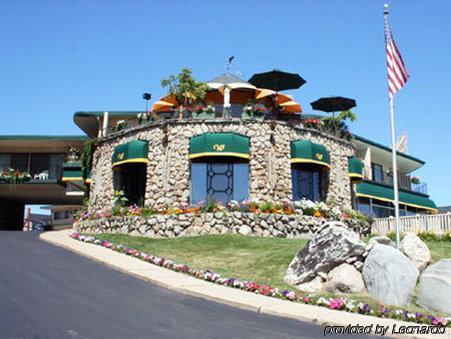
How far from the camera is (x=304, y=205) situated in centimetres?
2698

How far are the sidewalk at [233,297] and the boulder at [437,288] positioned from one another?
1972 mm

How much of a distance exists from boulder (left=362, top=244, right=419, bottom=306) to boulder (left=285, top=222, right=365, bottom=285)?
0.62m

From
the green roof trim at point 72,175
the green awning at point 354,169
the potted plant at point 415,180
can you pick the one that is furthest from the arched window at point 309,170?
the potted plant at point 415,180

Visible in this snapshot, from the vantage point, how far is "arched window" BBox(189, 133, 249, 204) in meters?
27.4

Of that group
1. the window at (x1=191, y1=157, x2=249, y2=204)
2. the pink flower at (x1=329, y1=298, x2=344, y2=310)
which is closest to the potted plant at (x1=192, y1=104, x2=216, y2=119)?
the window at (x1=191, y1=157, x2=249, y2=204)

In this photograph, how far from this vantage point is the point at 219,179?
28.4 m

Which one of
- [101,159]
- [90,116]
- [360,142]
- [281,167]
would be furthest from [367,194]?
[90,116]

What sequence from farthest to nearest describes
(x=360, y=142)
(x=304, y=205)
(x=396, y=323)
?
(x=360, y=142), (x=304, y=205), (x=396, y=323)

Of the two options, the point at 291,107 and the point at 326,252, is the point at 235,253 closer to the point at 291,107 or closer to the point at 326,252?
the point at 326,252

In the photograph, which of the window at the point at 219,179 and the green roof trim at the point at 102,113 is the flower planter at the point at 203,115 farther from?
the green roof trim at the point at 102,113

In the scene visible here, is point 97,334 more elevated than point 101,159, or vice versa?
point 101,159

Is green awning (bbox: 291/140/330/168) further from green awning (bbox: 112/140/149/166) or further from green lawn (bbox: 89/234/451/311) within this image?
green awning (bbox: 112/140/149/166)

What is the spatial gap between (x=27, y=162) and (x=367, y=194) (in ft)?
103

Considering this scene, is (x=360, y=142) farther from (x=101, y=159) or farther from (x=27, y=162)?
(x=27, y=162)
